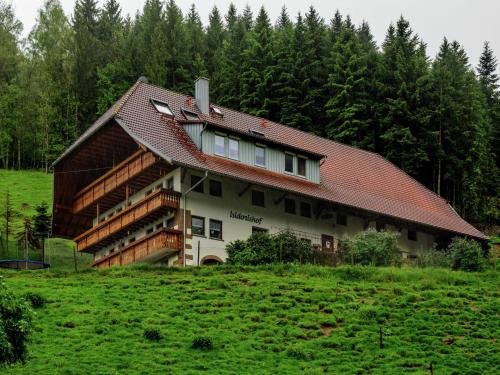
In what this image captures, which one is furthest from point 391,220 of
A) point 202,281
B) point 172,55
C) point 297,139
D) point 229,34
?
point 229,34

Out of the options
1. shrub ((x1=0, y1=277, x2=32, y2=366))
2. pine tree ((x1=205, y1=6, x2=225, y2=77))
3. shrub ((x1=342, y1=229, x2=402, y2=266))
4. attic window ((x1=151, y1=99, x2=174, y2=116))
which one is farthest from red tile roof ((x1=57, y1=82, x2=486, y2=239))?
pine tree ((x1=205, y1=6, x2=225, y2=77))

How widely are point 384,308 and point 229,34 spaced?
74834 mm

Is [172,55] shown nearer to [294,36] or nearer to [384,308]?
[294,36]

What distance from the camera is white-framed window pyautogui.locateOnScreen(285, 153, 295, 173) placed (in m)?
63.1

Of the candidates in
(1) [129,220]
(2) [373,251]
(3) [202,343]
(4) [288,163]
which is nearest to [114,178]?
(1) [129,220]

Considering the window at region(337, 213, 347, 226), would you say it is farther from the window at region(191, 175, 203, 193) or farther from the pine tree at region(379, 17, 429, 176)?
the pine tree at region(379, 17, 429, 176)

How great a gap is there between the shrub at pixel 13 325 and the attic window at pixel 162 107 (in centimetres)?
3272

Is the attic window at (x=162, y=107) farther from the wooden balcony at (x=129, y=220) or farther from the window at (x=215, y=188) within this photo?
the wooden balcony at (x=129, y=220)

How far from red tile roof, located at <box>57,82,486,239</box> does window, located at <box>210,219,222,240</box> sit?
298 centimetres

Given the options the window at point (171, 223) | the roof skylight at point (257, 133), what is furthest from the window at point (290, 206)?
the window at point (171, 223)

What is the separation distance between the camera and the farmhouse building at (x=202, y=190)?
57.1 m

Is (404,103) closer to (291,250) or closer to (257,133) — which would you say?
(257,133)

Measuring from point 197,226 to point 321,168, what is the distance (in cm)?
1365

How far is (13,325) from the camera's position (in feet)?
98.7
